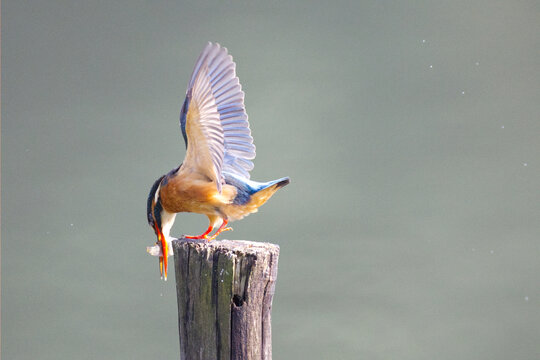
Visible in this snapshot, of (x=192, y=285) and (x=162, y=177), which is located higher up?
(x=162, y=177)

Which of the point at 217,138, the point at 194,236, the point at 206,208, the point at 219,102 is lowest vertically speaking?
the point at 194,236

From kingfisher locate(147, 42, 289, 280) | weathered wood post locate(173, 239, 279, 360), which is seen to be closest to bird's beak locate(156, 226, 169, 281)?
kingfisher locate(147, 42, 289, 280)

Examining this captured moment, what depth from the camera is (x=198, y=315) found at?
2.47 m

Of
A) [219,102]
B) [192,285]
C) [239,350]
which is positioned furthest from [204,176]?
[239,350]

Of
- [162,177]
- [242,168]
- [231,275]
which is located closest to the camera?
[231,275]

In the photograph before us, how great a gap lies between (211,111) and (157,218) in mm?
629

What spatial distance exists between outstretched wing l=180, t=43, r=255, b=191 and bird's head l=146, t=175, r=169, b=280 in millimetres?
229

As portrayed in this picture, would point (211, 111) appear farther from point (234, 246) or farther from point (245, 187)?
point (234, 246)

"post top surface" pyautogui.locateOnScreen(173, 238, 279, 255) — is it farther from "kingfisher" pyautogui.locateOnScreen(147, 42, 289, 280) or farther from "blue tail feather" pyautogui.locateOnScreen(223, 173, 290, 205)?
"blue tail feather" pyautogui.locateOnScreen(223, 173, 290, 205)

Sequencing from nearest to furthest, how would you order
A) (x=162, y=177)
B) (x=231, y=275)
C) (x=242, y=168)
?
(x=231, y=275) → (x=162, y=177) → (x=242, y=168)

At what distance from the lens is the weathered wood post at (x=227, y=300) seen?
2420mm

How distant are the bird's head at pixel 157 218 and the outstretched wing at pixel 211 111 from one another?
0.75 feet

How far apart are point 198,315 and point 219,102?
1100mm

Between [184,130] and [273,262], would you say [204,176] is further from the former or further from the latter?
[273,262]
